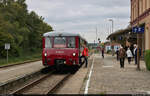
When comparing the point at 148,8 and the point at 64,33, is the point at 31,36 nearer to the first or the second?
the point at 148,8

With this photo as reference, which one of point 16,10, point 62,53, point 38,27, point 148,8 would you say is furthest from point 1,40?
point 38,27

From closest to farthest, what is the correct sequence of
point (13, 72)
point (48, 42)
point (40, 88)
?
1. point (40, 88)
2. point (48, 42)
3. point (13, 72)

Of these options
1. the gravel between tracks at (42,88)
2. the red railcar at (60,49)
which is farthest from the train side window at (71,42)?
the gravel between tracks at (42,88)

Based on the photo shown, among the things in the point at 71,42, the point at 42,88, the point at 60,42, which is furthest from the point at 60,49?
the point at 42,88

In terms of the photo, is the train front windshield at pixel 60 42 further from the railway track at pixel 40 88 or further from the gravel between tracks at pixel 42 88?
the railway track at pixel 40 88

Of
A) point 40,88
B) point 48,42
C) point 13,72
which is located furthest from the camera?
point 13,72

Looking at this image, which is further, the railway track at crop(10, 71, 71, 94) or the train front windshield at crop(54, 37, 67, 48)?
the train front windshield at crop(54, 37, 67, 48)

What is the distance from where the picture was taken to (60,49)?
16.4 m

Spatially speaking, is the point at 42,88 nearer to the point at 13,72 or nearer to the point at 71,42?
the point at 71,42

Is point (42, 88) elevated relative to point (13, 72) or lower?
lower

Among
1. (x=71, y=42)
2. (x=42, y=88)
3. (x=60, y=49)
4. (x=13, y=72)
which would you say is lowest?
(x=42, y=88)

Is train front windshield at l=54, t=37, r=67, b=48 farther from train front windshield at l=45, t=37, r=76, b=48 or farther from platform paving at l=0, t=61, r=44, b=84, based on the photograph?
platform paving at l=0, t=61, r=44, b=84

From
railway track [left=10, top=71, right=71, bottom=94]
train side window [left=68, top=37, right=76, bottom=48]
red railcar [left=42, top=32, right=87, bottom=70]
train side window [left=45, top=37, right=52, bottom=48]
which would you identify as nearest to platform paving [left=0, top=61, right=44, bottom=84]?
railway track [left=10, top=71, right=71, bottom=94]

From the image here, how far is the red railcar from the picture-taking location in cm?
1636
